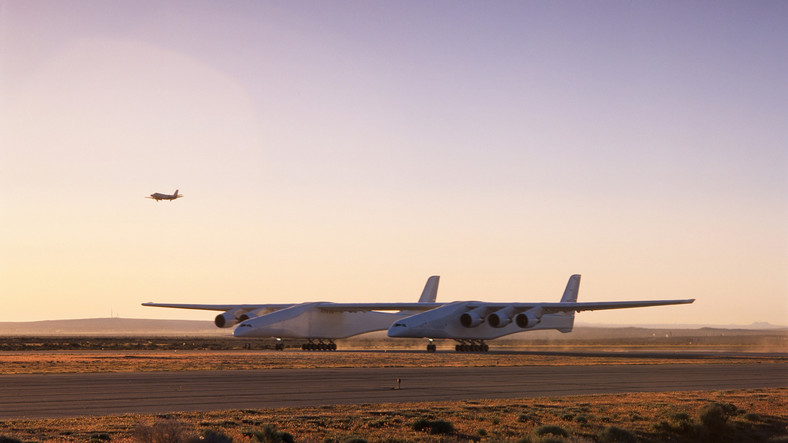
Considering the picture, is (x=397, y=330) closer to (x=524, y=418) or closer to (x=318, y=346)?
(x=318, y=346)

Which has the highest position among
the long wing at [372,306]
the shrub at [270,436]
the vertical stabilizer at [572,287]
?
the vertical stabilizer at [572,287]

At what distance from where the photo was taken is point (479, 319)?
61.6 metres

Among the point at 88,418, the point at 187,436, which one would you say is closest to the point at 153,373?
the point at 88,418

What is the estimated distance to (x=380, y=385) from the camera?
2753 cm

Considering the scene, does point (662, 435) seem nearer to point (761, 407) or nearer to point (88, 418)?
point (761, 407)

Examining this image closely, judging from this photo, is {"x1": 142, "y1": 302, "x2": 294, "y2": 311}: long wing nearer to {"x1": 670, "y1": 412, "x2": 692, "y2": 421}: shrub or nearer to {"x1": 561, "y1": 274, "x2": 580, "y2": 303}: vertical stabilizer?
{"x1": 561, "y1": 274, "x2": 580, "y2": 303}: vertical stabilizer

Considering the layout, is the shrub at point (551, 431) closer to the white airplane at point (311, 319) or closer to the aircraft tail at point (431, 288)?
the white airplane at point (311, 319)

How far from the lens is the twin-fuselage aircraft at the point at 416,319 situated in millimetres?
59781

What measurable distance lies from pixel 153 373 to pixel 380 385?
10.5 m

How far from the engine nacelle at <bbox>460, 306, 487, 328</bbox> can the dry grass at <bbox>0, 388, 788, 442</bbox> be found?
125ft

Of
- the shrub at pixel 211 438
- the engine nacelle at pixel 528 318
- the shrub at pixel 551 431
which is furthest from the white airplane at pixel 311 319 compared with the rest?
the shrub at pixel 211 438

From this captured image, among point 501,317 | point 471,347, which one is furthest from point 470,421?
point 471,347

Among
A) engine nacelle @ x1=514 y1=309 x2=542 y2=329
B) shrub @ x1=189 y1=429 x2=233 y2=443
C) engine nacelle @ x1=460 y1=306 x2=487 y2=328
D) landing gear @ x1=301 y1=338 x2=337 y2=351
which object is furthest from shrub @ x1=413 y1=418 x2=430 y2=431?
landing gear @ x1=301 y1=338 x2=337 y2=351

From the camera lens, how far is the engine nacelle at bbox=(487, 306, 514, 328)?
201 ft
